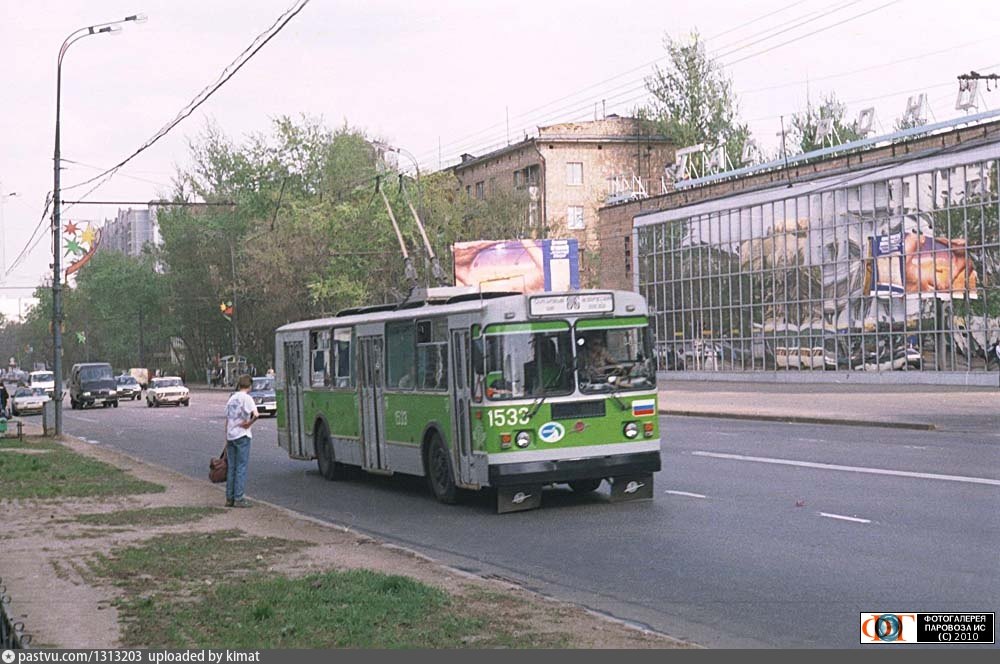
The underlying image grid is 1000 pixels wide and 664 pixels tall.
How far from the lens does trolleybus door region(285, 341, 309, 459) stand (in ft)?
78.6

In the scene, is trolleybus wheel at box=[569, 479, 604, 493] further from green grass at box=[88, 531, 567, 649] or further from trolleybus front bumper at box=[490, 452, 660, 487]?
green grass at box=[88, 531, 567, 649]

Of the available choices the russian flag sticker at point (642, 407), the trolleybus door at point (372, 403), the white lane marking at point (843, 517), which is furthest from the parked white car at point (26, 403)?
the white lane marking at point (843, 517)

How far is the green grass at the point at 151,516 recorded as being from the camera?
15.5 m

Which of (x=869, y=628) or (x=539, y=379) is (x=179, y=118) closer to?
(x=539, y=379)

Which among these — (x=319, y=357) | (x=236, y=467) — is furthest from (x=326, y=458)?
(x=236, y=467)

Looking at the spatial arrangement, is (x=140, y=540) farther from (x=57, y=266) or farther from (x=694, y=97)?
(x=694, y=97)

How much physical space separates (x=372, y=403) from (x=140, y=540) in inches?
274

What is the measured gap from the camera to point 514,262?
2488 inches

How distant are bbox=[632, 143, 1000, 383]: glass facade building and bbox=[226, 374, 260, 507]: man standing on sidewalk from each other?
123ft

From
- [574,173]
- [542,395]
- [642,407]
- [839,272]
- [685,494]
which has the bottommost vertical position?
[685,494]

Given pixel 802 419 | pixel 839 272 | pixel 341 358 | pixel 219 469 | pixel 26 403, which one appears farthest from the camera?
pixel 26 403

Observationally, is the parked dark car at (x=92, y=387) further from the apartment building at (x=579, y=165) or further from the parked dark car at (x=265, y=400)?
the apartment building at (x=579, y=165)

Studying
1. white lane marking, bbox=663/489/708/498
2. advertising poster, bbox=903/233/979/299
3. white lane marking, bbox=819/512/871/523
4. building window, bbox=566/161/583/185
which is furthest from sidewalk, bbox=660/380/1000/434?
building window, bbox=566/161/583/185

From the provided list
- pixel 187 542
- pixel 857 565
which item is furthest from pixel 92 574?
pixel 857 565
